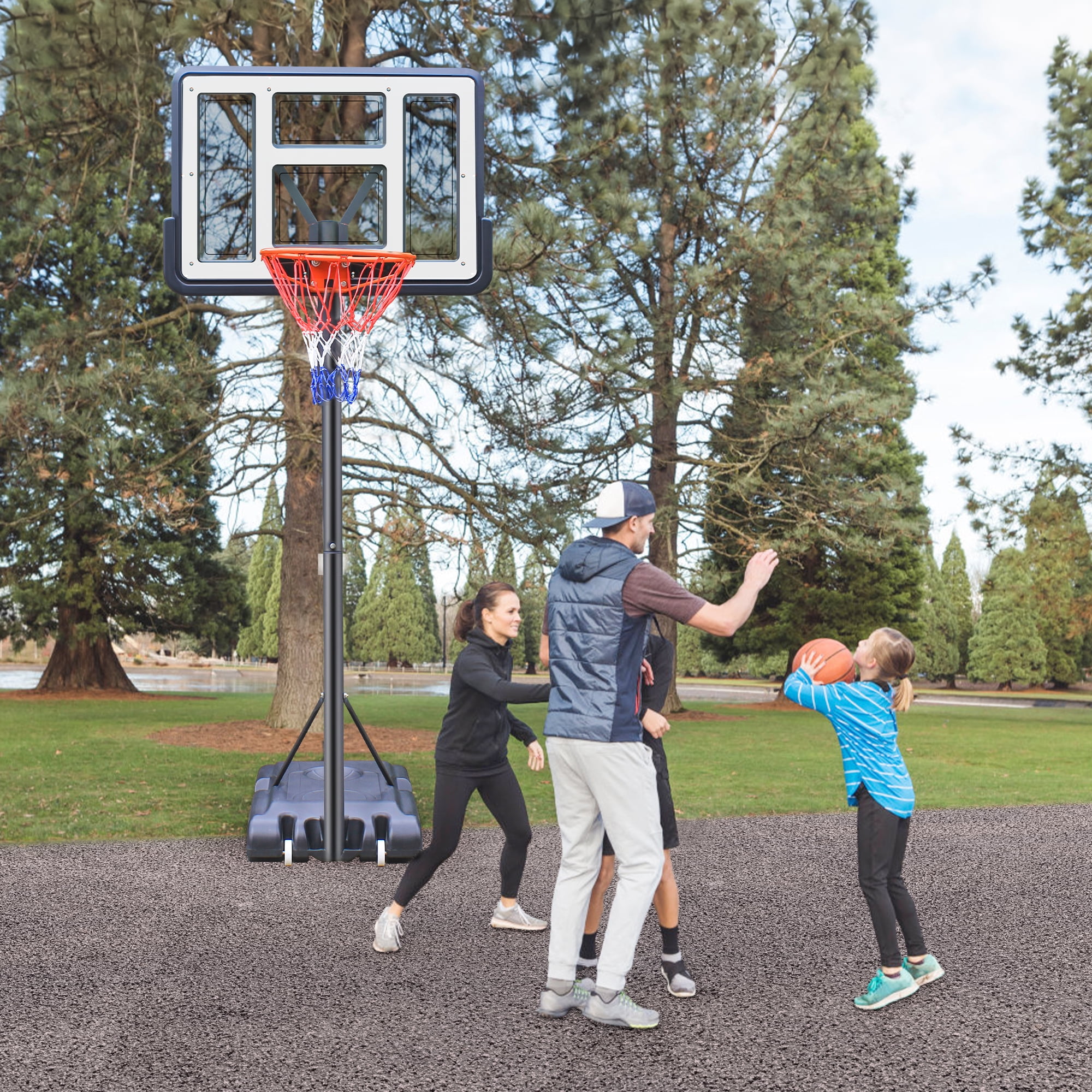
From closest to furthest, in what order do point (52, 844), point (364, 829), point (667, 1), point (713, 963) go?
point (713, 963), point (364, 829), point (52, 844), point (667, 1)

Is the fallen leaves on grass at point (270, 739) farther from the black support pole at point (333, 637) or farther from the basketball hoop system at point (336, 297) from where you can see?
the basketball hoop system at point (336, 297)

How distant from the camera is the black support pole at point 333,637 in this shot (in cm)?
664

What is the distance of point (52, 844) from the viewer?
24.5 ft

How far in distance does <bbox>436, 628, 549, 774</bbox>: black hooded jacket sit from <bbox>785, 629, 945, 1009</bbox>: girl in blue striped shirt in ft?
4.51

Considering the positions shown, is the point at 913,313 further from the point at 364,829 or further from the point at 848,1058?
the point at 848,1058

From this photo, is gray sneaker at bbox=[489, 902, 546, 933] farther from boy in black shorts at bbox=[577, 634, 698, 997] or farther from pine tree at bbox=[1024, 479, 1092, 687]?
pine tree at bbox=[1024, 479, 1092, 687]

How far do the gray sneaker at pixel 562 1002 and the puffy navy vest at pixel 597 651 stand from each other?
1.02m

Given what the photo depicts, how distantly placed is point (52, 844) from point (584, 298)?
28.5 feet

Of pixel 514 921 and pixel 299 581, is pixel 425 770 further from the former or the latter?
pixel 514 921

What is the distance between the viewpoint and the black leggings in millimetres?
4969

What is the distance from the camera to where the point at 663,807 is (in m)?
4.45

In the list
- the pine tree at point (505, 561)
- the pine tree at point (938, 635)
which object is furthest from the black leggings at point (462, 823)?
the pine tree at point (938, 635)

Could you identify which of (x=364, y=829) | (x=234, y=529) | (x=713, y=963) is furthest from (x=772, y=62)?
(x=713, y=963)

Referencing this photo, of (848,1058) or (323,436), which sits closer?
(848,1058)
